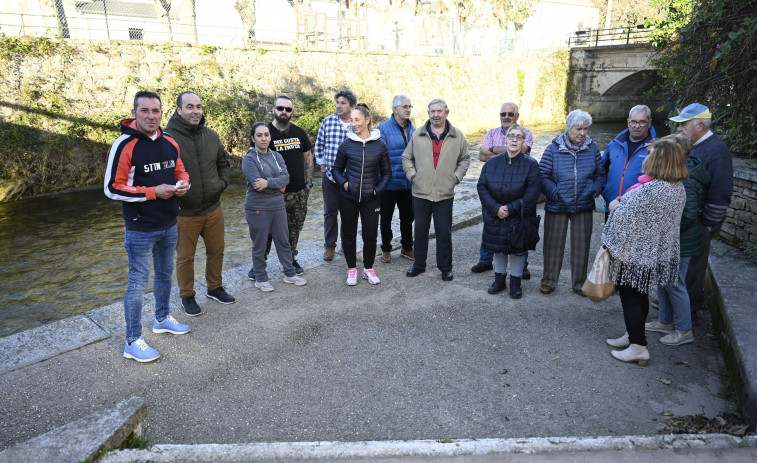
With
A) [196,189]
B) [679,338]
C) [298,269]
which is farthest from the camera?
[298,269]

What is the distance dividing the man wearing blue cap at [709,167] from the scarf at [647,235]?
681 millimetres

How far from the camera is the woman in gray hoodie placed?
5.12m

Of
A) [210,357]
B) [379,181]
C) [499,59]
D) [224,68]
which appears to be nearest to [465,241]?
[379,181]

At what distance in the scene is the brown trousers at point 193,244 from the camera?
4664 millimetres

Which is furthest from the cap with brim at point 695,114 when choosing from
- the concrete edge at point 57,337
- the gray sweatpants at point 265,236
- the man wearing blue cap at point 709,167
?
the concrete edge at point 57,337

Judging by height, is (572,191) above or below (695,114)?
below

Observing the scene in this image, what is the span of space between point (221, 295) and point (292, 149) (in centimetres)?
175

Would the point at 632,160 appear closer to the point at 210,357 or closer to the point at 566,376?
the point at 566,376

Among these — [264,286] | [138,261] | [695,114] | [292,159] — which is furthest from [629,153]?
[138,261]

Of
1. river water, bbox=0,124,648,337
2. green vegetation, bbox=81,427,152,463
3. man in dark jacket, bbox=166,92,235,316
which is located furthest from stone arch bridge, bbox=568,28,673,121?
green vegetation, bbox=81,427,152,463

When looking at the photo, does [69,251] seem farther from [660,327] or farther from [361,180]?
[660,327]

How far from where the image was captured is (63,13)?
14.2 m

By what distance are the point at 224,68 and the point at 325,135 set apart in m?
11.4

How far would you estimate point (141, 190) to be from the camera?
12.5ft
